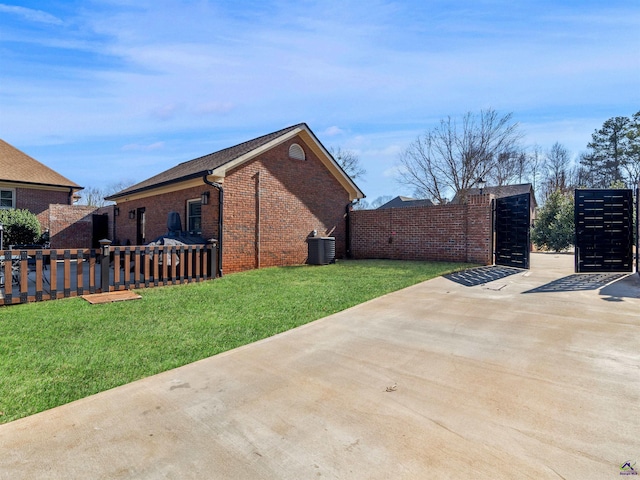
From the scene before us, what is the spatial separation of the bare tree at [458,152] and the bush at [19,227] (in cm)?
2307

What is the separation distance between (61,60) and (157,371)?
969cm

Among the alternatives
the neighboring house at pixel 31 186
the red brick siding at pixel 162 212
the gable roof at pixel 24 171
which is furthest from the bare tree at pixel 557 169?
the gable roof at pixel 24 171

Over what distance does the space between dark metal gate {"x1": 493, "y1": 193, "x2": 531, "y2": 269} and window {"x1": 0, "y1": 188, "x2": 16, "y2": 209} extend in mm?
24287

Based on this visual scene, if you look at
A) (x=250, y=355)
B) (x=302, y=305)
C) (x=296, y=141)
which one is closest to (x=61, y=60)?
(x=296, y=141)

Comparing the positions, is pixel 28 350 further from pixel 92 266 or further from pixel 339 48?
pixel 339 48

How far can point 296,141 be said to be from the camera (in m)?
12.0

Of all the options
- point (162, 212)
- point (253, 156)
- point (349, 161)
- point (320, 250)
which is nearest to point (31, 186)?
point (162, 212)

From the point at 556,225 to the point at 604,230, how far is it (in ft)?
27.4

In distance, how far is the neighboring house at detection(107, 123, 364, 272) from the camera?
1003 centimetres

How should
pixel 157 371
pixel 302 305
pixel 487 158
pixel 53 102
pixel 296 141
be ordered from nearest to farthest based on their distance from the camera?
pixel 157 371 → pixel 302 305 → pixel 53 102 → pixel 296 141 → pixel 487 158

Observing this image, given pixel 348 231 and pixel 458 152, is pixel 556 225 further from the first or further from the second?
pixel 348 231

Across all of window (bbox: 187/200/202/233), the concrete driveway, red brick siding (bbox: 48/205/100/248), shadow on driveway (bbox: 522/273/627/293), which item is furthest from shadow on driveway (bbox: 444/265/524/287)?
red brick siding (bbox: 48/205/100/248)

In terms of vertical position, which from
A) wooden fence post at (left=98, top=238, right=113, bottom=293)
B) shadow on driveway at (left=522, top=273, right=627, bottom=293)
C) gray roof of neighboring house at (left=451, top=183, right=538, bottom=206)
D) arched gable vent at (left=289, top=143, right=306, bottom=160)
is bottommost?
shadow on driveway at (left=522, top=273, right=627, bottom=293)

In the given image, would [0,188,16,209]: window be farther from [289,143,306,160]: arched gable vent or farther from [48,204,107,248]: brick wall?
[289,143,306,160]: arched gable vent
